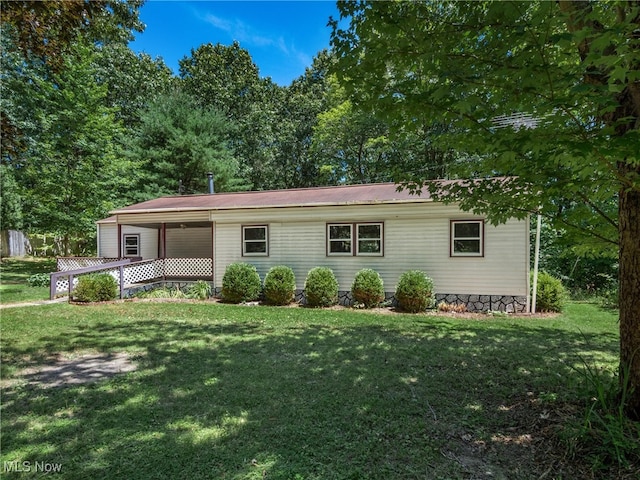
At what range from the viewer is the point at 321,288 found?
390 inches

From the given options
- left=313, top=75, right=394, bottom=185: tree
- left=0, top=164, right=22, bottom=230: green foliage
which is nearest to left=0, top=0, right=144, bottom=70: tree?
left=313, top=75, right=394, bottom=185: tree

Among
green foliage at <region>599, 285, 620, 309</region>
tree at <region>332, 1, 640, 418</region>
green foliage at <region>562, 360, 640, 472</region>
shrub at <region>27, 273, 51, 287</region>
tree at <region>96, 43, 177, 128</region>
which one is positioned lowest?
green foliage at <region>599, 285, 620, 309</region>

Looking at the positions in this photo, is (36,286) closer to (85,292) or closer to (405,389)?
(85,292)

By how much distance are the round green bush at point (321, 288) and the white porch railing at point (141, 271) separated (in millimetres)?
4536

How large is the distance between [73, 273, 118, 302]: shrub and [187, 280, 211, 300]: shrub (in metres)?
2.22

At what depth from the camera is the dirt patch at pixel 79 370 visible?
4.20 meters

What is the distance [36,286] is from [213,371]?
1301cm

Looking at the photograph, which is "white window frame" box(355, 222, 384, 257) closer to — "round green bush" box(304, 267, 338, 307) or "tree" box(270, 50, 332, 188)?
"round green bush" box(304, 267, 338, 307)

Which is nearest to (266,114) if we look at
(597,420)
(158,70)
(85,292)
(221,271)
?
(158,70)

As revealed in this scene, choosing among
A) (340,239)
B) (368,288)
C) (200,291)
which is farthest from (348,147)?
(368,288)

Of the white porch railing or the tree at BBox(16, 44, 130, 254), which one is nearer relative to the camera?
the white porch railing

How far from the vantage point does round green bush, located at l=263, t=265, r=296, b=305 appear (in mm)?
10203

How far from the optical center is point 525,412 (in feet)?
10.7

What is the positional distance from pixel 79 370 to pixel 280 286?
5945 mm
